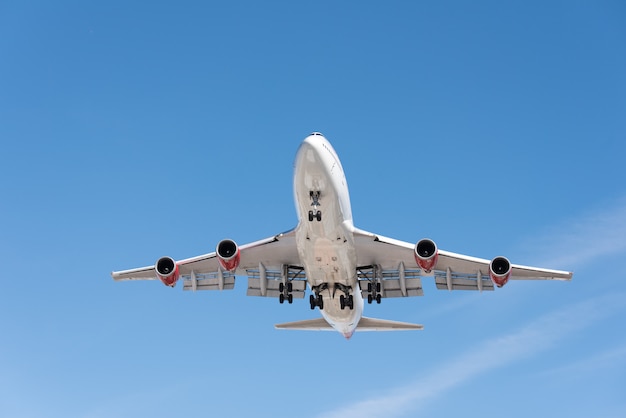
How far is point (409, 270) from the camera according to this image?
120ft

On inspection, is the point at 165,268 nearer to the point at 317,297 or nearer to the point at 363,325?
the point at 317,297

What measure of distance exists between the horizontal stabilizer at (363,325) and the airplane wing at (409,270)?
1458 mm

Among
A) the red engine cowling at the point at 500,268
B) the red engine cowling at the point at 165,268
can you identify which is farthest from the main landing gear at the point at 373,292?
the red engine cowling at the point at 165,268

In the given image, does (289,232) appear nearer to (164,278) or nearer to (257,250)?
(257,250)

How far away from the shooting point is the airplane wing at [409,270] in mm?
34469

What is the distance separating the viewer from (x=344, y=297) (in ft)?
112

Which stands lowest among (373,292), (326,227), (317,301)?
(317,301)

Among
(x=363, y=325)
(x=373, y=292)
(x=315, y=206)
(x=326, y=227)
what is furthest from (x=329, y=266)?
(x=363, y=325)

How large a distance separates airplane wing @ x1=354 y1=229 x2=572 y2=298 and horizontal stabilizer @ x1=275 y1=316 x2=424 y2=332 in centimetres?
146

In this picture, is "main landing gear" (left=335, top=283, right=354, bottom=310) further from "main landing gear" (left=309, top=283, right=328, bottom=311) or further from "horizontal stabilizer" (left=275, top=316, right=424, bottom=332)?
"horizontal stabilizer" (left=275, top=316, right=424, bottom=332)

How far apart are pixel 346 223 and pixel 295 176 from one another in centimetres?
351

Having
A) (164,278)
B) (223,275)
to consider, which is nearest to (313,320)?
(223,275)

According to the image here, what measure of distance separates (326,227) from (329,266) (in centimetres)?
268

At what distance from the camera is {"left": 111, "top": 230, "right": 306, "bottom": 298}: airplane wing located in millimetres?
35156
